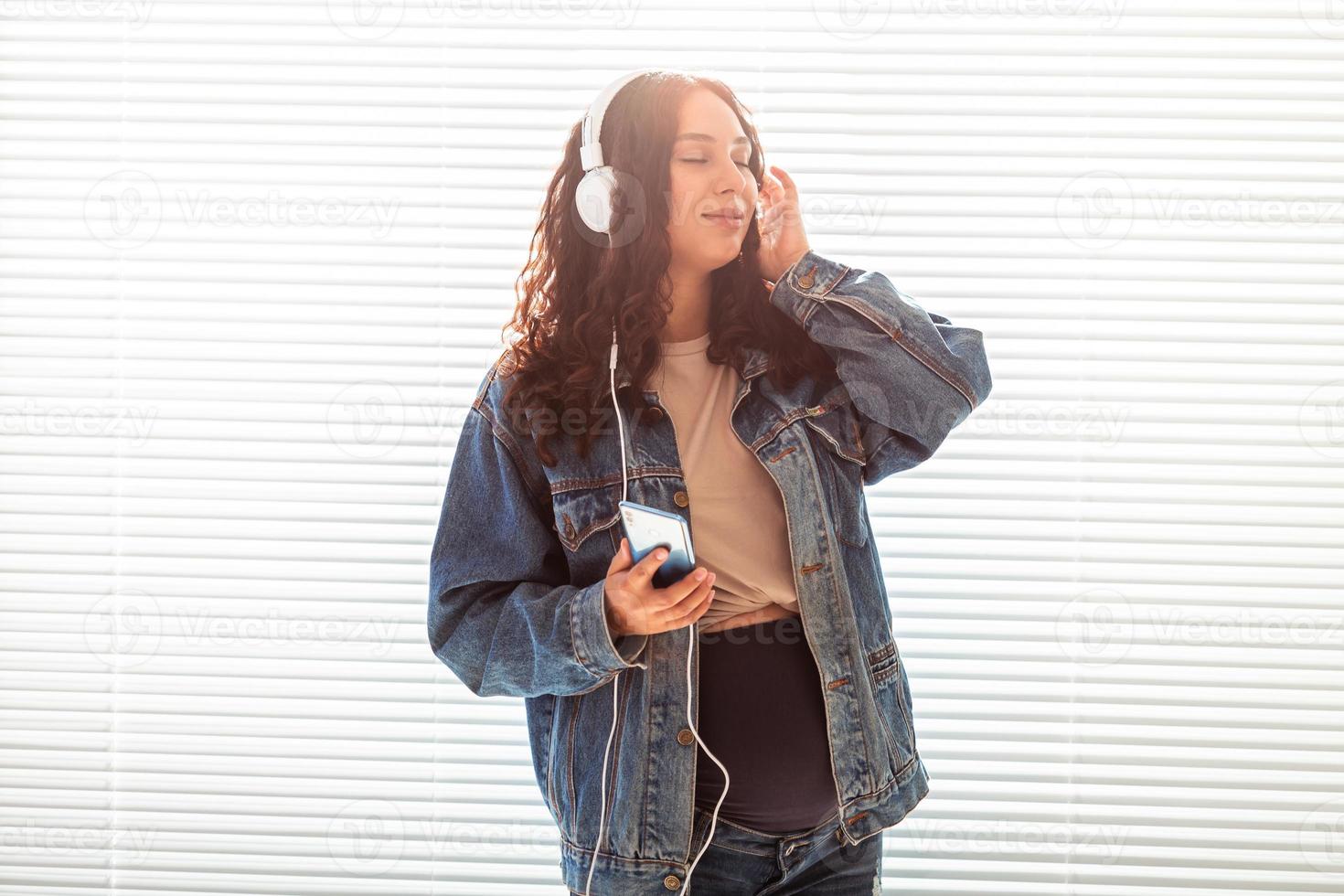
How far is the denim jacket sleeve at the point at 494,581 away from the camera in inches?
49.8

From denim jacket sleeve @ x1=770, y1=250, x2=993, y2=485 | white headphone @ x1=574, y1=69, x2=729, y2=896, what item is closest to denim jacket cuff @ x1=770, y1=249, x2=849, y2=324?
denim jacket sleeve @ x1=770, y1=250, x2=993, y2=485

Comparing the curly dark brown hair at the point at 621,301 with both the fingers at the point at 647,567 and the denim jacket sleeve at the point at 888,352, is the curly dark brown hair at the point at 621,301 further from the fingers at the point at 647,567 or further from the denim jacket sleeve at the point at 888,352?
the fingers at the point at 647,567

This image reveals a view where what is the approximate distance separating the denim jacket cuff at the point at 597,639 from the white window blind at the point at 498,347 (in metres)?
0.61

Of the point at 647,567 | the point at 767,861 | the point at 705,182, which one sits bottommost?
the point at 767,861

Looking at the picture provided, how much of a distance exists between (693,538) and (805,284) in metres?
0.41

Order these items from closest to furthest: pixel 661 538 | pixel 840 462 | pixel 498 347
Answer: pixel 661 538, pixel 840 462, pixel 498 347

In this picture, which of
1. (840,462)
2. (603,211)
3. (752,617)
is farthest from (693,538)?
(603,211)

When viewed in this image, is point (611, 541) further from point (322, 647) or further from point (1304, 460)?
point (1304, 460)

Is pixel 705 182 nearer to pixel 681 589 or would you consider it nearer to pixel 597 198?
pixel 597 198

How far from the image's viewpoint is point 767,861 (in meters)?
1.27


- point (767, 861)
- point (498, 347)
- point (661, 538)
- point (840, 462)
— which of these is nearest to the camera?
point (661, 538)

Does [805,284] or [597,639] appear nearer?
[597,639]

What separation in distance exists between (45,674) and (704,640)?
1.36 m

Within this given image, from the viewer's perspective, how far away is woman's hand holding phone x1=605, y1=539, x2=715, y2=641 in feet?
3.76
